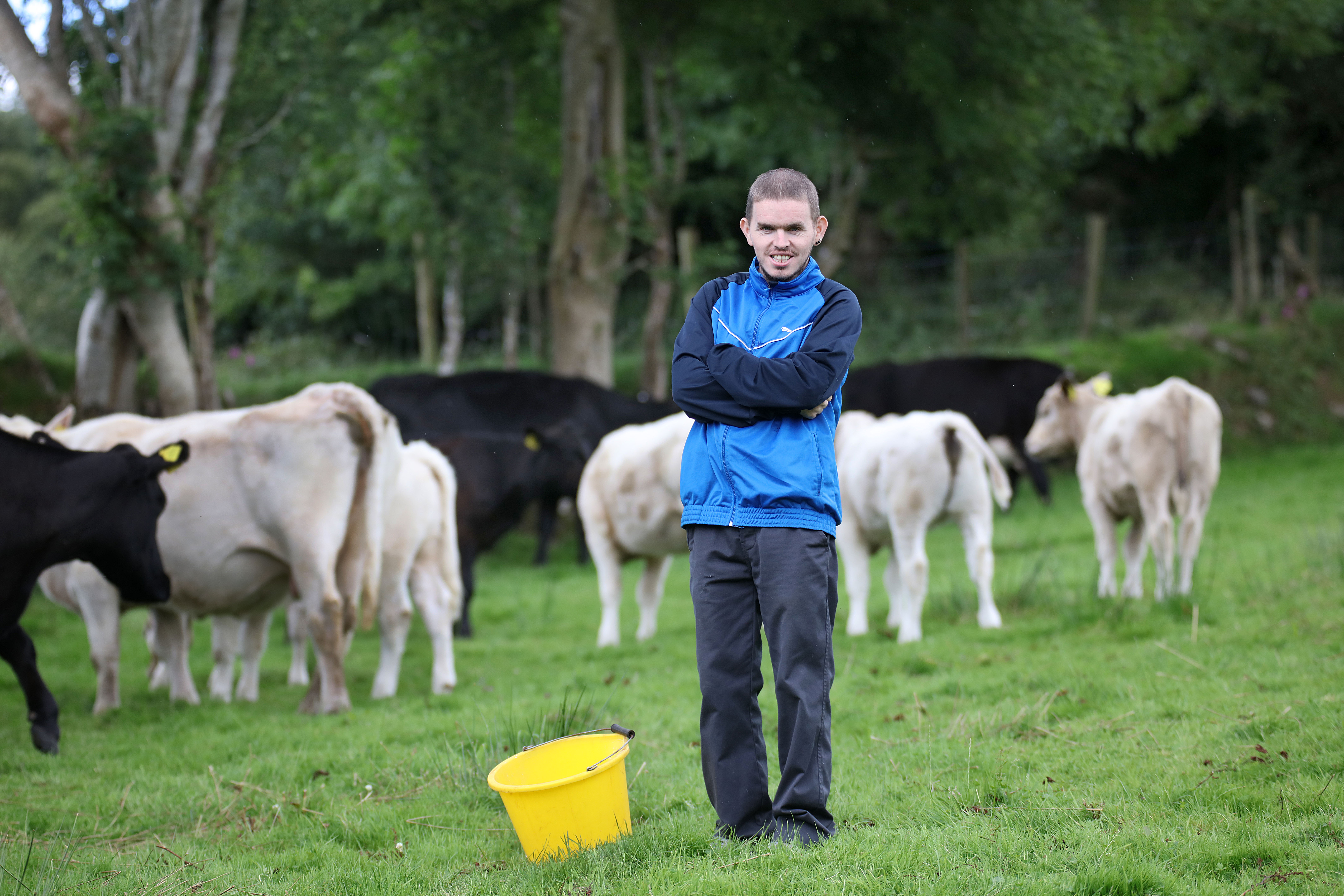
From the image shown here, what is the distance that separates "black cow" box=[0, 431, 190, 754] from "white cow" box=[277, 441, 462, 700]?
5.01 feet

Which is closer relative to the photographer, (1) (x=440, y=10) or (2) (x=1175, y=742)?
(2) (x=1175, y=742)

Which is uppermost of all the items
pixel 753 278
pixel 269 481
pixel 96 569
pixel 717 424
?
pixel 753 278

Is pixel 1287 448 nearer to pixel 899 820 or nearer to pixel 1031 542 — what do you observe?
pixel 1031 542

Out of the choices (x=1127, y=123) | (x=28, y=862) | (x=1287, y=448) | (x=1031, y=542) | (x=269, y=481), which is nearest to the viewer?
(x=28, y=862)

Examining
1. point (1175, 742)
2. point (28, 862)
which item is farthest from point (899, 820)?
point (28, 862)

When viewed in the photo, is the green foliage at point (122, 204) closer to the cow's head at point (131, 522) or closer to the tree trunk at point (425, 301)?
the cow's head at point (131, 522)

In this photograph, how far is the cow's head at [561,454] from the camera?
12016 millimetres

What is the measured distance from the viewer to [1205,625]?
7133 mm

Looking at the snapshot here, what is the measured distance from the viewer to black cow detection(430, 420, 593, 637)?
10.7 metres

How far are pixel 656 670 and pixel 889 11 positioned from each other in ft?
38.3

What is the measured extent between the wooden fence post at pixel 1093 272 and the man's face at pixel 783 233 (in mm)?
18322

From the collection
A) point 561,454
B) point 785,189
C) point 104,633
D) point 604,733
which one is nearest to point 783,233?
point 785,189

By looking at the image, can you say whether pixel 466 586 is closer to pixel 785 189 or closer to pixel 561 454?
pixel 561 454

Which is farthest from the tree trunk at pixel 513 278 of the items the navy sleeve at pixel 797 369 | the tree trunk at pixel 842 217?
the navy sleeve at pixel 797 369
